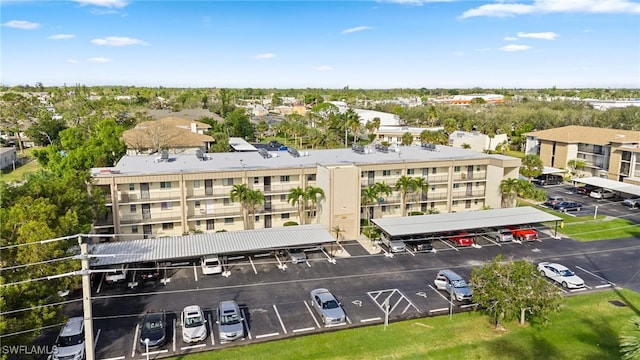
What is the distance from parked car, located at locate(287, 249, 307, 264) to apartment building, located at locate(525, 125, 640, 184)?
2212 inches

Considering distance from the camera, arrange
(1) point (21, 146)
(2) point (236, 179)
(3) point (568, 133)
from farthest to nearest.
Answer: (1) point (21, 146), (3) point (568, 133), (2) point (236, 179)

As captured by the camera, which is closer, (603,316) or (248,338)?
(248,338)

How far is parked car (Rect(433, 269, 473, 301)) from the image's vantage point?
1357 inches

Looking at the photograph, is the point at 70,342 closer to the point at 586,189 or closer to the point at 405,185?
the point at 405,185

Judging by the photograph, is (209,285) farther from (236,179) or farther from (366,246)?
(366,246)

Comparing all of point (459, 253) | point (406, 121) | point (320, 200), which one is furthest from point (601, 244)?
point (406, 121)

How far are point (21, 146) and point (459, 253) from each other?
108 meters

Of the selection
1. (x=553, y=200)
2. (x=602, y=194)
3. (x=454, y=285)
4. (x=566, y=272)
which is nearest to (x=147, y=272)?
(x=454, y=285)

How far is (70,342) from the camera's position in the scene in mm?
27406

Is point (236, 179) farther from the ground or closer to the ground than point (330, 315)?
farther from the ground

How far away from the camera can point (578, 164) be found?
7919 centimetres

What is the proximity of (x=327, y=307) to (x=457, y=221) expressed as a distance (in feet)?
72.6

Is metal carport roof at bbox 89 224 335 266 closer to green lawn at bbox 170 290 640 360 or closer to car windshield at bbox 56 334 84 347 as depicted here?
car windshield at bbox 56 334 84 347

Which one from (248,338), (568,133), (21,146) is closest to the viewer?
(248,338)
